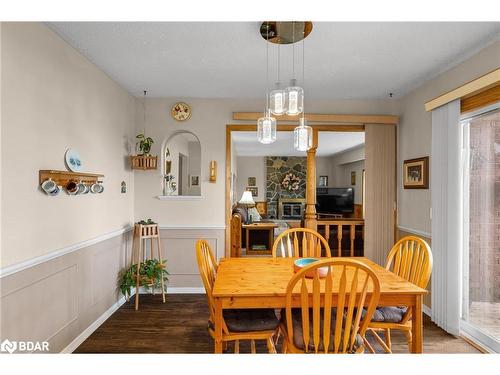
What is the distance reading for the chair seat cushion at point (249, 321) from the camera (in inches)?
71.3

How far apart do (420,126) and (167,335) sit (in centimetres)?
325

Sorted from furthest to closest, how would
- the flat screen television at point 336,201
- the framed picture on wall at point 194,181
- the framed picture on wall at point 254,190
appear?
the framed picture on wall at point 254,190 < the flat screen television at point 336,201 < the framed picture on wall at point 194,181

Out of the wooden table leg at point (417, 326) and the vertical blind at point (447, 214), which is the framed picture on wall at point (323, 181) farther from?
the wooden table leg at point (417, 326)

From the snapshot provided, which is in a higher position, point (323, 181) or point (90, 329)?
point (323, 181)

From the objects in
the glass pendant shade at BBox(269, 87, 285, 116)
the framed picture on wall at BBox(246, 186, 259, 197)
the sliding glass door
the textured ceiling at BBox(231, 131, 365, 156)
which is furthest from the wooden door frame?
the framed picture on wall at BBox(246, 186, 259, 197)

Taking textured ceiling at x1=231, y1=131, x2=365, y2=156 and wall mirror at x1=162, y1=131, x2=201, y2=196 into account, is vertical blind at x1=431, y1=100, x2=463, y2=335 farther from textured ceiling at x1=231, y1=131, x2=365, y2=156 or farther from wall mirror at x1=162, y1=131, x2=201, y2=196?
wall mirror at x1=162, y1=131, x2=201, y2=196

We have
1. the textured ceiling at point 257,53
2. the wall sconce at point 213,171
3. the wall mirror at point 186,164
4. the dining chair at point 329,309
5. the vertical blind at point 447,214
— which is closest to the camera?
the dining chair at point 329,309

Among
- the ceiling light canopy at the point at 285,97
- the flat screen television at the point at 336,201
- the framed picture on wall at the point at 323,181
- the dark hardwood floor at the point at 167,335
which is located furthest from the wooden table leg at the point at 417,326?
the framed picture on wall at the point at 323,181

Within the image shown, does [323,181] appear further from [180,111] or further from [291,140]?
[180,111]

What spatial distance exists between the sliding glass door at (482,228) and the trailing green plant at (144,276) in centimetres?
300

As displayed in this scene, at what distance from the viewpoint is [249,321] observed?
1851mm

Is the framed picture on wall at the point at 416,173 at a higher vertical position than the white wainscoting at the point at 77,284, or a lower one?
higher

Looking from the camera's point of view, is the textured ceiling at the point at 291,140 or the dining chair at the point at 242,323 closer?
the dining chair at the point at 242,323

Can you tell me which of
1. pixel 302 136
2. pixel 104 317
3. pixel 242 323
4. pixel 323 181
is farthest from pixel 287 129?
pixel 323 181
